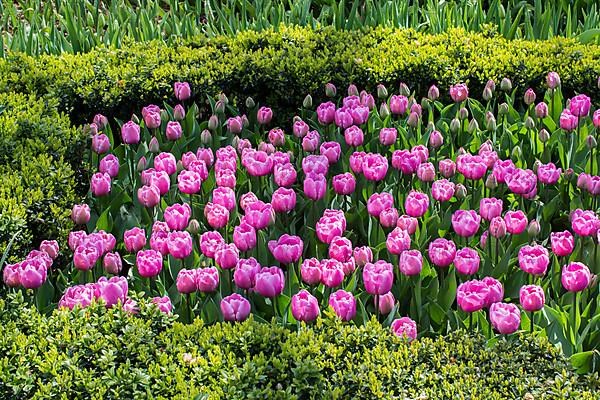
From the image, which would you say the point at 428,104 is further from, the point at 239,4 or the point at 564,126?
the point at 239,4

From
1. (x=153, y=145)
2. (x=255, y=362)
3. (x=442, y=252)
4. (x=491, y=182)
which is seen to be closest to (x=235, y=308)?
(x=255, y=362)

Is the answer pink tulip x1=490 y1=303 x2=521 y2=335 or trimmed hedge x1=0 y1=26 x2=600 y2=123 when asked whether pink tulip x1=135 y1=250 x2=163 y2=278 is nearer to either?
pink tulip x1=490 y1=303 x2=521 y2=335

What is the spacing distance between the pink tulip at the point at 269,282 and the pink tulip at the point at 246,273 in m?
0.03

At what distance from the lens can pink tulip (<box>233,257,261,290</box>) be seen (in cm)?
295

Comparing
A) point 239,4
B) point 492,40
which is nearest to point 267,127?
point 492,40

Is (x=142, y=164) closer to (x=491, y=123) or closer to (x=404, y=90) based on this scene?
(x=404, y=90)

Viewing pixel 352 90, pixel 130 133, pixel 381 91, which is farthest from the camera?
pixel 352 90

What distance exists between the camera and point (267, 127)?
5008 mm

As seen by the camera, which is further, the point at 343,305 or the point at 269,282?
the point at 269,282

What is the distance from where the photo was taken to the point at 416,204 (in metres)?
3.39

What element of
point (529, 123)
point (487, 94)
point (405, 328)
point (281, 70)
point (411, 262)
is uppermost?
point (281, 70)

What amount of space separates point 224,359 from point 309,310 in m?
0.34

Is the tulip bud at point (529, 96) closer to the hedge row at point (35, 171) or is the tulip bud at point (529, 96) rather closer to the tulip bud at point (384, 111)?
the tulip bud at point (384, 111)

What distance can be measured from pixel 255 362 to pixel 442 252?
84cm
